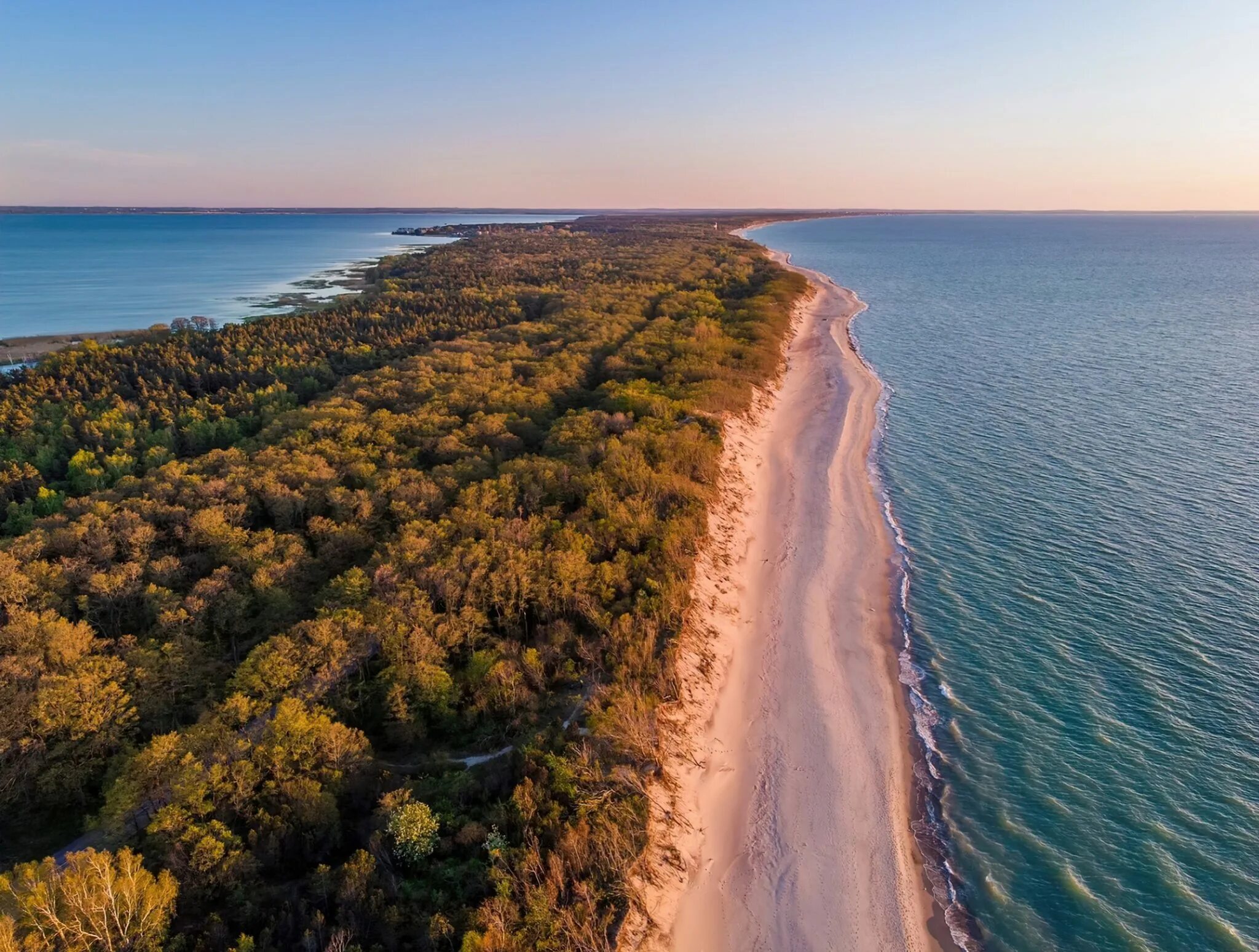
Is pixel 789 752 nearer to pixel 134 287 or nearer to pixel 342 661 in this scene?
pixel 342 661

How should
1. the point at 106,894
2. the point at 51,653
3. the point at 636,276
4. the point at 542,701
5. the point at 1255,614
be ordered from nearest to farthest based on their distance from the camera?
the point at 106,894, the point at 51,653, the point at 542,701, the point at 1255,614, the point at 636,276

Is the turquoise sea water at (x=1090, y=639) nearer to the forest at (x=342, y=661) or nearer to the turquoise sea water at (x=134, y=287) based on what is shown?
the forest at (x=342, y=661)

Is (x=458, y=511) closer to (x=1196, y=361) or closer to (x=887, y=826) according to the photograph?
(x=887, y=826)

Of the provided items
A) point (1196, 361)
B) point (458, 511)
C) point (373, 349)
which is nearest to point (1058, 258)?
point (1196, 361)

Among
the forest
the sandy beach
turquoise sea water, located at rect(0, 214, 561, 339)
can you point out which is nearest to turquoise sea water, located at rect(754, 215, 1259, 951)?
the sandy beach

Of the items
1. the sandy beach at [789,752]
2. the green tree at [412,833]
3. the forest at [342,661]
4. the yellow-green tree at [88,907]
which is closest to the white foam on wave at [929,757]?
the sandy beach at [789,752]
